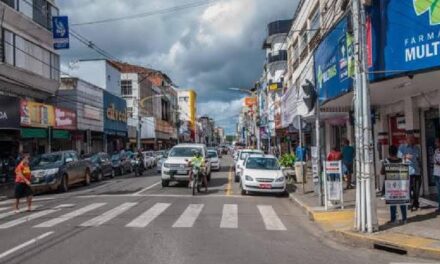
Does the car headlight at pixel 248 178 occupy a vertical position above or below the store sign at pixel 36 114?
below

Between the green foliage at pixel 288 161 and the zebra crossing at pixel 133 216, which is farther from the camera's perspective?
the green foliage at pixel 288 161

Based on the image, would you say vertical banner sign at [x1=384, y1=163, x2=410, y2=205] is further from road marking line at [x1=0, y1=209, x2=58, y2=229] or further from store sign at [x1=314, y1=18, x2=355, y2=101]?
road marking line at [x1=0, y1=209, x2=58, y2=229]

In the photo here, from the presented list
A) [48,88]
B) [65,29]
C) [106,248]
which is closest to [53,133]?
[48,88]

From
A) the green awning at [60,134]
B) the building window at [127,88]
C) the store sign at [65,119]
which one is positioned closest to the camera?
the green awning at [60,134]

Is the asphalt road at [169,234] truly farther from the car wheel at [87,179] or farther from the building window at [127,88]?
the building window at [127,88]

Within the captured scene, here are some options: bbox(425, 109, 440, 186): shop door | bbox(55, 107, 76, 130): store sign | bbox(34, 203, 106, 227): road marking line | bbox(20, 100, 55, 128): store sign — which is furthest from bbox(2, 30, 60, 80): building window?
bbox(425, 109, 440, 186): shop door

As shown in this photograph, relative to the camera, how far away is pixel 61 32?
1238 inches

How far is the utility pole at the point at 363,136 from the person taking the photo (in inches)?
486

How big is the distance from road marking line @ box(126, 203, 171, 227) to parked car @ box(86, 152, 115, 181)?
15355 millimetres

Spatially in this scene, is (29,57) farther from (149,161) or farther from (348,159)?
(348,159)

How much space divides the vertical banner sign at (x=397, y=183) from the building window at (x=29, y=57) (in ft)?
88.1

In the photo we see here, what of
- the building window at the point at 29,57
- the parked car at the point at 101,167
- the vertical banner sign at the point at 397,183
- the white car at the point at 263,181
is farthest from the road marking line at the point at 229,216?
the building window at the point at 29,57

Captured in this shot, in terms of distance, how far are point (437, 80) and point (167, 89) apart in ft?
342

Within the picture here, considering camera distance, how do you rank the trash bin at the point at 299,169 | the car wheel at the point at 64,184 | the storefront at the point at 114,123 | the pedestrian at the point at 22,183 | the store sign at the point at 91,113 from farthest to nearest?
the storefront at the point at 114,123 < the store sign at the point at 91,113 < the car wheel at the point at 64,184 < the trash bin at the point at 299,169 < the pedestrian at the point at 22,183
